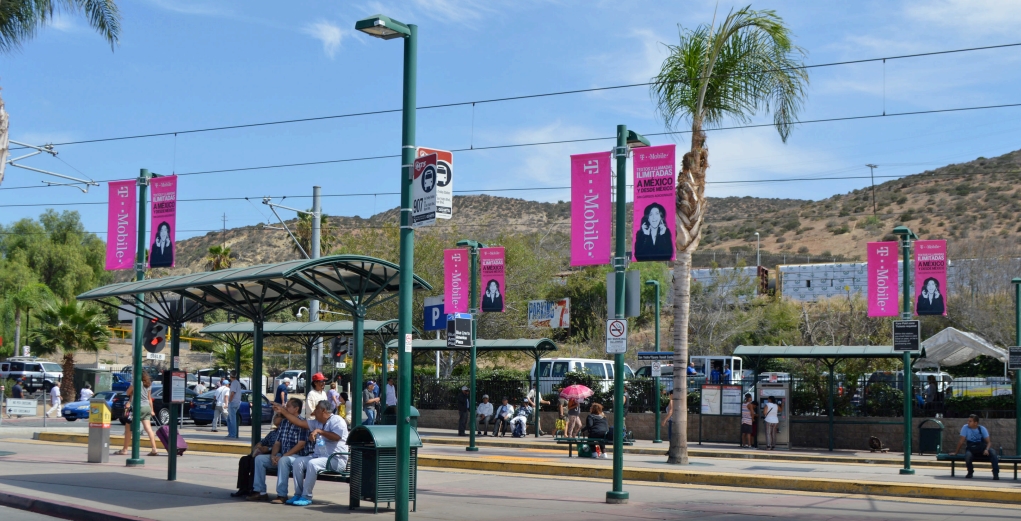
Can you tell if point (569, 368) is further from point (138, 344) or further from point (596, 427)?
point (138, 344)

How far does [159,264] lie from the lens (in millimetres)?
20344

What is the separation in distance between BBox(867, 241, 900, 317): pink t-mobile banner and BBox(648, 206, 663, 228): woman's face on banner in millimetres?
10106

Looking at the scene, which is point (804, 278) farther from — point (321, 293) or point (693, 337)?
point (321, 293)

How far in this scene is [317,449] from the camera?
13.3 metres

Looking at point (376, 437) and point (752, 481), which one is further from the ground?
point (376, 437)

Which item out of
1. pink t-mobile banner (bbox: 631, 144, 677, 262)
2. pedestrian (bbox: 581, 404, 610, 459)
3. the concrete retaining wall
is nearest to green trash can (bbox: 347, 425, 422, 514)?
pink t-mobile banner (bbox: 631, 144, 677, 262)

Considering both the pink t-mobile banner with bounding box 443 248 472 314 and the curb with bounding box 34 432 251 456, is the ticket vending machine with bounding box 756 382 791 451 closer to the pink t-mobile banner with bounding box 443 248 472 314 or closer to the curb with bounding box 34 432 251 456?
the pink t-mobile banner with bounding box 443 248 472 314

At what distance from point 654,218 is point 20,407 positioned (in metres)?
26.3

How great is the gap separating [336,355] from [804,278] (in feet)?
151

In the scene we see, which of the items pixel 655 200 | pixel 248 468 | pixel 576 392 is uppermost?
pixel 655 200

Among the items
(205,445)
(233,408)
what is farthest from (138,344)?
(233,408)

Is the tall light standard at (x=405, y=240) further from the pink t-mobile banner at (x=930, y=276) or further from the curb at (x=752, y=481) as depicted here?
the pink t-mobile banner at (x=930, y=276)

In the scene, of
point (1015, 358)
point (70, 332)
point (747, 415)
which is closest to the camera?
point (1015, 358)

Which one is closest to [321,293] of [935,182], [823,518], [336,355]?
[823,518]
